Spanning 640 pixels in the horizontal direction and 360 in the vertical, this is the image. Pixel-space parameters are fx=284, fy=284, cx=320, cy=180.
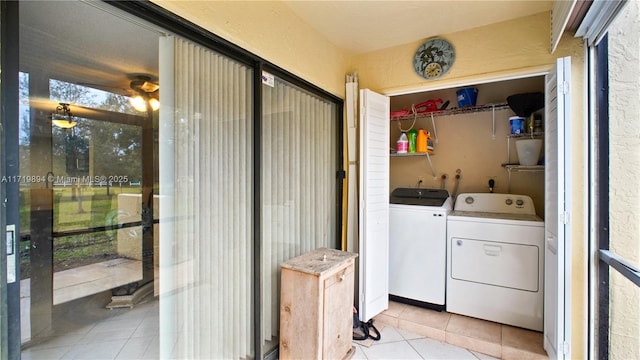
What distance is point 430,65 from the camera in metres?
2.55

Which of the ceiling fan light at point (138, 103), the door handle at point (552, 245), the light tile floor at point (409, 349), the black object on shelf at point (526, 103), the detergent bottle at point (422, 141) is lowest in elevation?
the light tile floor at point (409, 349)

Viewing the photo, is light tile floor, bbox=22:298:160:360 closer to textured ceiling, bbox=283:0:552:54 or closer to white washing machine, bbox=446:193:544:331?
textured ceiling, bbox=283:0:552:54

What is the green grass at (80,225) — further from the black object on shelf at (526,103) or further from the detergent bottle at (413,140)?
the black object on shelf at (526,103)

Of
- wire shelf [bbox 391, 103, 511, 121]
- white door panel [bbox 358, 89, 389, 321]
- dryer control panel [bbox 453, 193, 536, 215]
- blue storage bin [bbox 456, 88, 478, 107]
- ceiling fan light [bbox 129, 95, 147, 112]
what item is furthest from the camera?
blue storage bin [bbox 456, 88, 478, 107]

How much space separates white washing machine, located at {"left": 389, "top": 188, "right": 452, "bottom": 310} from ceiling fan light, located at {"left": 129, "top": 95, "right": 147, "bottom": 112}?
235 centimetres

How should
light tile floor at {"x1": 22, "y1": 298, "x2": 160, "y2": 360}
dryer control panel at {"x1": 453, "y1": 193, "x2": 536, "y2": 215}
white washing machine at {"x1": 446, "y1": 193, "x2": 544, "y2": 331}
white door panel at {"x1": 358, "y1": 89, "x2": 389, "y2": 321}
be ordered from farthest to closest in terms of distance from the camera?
1. dryer control panel at {"x1": 453, "y1": 193, "x2": 536, "y2": 215}
2. white door panel at {"x1": 358, "y1": 89, "x2": 389, "y2": 321}
3. white washing machine at {"x1": 446, "y1": 193, "x2": 544, "y2": 331}
4. light tile floor at {"x1": 22, "y1": 298, "x2": 160, "y2": 360}

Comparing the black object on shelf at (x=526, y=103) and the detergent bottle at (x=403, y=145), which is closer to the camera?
the black object on shelf at (x=526, y=103)

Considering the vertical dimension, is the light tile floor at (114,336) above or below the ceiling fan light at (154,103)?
below

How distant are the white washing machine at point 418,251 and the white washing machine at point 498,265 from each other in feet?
0.27

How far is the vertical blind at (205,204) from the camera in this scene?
4.67 feet

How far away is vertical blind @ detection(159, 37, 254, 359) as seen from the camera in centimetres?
142

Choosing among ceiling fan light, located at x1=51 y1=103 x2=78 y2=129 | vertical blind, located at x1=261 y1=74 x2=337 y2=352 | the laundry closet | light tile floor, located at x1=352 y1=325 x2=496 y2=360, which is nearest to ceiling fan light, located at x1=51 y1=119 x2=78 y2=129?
ceiling fan light, located at x1=51 y1=103 x2=78 y2=129

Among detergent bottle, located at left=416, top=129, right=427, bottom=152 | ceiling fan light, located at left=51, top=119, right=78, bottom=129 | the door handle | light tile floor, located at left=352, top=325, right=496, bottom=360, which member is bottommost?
light tile floor, located at left=352, top=325, right=496, bottom=360

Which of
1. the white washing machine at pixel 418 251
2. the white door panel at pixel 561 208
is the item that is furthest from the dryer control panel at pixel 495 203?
the white door panel at pixel 561 208
